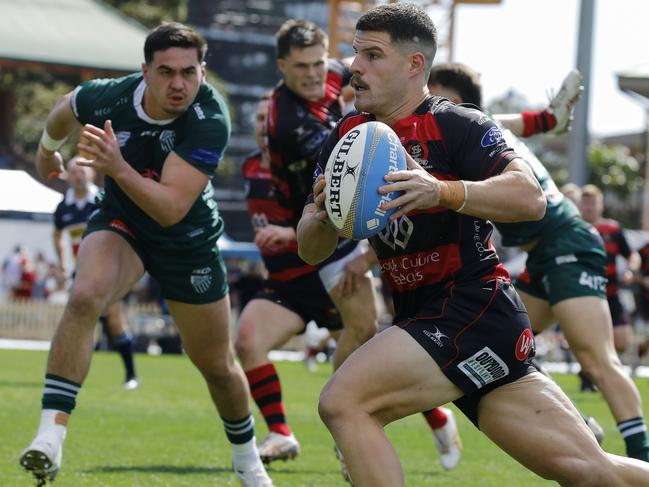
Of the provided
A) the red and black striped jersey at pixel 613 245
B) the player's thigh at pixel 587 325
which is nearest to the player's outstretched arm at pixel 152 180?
the player's thigh at pixel 587 325

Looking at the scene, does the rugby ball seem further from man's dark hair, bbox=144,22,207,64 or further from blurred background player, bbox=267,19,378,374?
blurred background player, bbox=267,19,378,374

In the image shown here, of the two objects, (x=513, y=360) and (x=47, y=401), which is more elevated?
(x=513, y=360)

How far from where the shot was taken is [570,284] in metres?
7.85

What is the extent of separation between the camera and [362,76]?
493 centimetres

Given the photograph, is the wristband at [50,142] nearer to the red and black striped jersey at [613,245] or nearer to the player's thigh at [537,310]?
the player's thigh at [537,310]

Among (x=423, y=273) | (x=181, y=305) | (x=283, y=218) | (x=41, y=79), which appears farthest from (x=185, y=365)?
(x=41, y=79)

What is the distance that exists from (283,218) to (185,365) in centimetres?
1058

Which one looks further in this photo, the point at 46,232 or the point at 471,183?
the point at 46,232

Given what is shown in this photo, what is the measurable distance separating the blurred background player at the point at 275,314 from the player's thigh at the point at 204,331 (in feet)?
4.16

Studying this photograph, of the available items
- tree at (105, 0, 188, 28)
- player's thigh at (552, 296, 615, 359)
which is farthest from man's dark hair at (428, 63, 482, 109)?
tree at (105, 0, 188, 28)

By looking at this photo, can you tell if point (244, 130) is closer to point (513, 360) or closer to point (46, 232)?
point (46, 232)

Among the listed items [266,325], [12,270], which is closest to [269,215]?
[266,325]

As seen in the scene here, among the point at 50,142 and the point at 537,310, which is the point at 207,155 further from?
the point at 537,310

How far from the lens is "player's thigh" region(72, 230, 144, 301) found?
6.43 m
